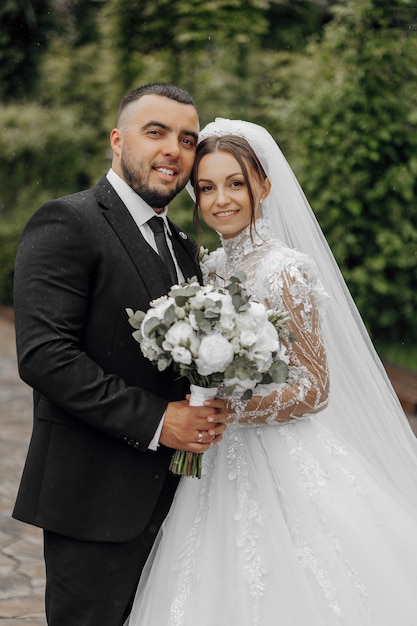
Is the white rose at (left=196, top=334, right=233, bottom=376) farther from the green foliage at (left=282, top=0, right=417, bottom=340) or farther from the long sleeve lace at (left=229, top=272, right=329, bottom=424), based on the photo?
the green foliage at (left=282, top=0, right=417, bottom=340)

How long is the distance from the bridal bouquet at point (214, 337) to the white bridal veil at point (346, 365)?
0.78m

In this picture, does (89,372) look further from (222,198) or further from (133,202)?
(222,198)

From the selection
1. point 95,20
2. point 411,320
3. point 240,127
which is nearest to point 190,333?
point 240,127

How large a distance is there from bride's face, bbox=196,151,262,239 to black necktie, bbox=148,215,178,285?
0.73 feet

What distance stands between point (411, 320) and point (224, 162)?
5695 millimetres

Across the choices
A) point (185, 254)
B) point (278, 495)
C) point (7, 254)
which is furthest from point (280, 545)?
point (7, 254)

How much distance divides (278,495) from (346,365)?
0.64 metres

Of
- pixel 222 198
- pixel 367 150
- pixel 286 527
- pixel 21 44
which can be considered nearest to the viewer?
pixel 286 527

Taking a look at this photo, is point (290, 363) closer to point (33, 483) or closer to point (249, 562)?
point (249, 562)

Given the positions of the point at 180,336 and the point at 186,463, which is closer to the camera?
the point at 180,336

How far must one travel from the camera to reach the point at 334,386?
3307 mm

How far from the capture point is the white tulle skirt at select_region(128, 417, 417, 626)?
8.96 ft

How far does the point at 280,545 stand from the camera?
280cm

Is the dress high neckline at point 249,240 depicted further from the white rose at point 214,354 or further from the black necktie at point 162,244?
the white rose at point 214,354
